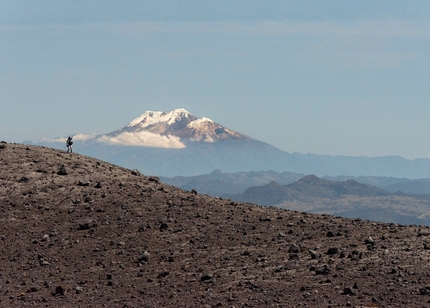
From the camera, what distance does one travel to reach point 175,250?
95.8 feet

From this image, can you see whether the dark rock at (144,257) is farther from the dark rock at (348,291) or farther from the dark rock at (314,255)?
the dark rock at (348,291)

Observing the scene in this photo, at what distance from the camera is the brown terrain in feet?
75.6

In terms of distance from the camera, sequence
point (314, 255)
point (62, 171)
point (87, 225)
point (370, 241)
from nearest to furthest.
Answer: point (314, 255) → point (370, 241) → point (87, 225) → point (62, 171)

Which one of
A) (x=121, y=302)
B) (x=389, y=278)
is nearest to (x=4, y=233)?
(x=121, y=302)

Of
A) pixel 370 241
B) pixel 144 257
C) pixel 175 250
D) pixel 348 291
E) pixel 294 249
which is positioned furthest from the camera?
pixel 175 250

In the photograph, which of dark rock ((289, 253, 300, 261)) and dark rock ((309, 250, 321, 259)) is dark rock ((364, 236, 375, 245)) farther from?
dark rock ((289, 253, 300, 261))

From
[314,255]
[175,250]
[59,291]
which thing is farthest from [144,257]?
[314,255]

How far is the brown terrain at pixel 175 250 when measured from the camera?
23.0 meters

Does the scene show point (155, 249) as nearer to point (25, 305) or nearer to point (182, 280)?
point (182, 280)

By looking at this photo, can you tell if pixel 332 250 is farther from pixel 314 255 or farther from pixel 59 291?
pixel 59 291

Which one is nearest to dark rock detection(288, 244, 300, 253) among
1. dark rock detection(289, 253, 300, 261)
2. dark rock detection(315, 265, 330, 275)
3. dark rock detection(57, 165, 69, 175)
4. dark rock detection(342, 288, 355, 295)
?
dark rock detection(289, 253, 300, 261)

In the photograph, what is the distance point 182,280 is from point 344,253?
22.1 ft

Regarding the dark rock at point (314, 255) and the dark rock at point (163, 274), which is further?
the dark rock at point (314, 255)

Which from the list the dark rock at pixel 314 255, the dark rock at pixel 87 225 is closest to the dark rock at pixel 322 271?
the dark rock at pixel 314 255
